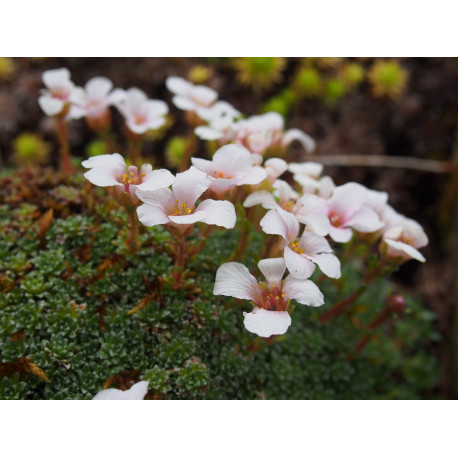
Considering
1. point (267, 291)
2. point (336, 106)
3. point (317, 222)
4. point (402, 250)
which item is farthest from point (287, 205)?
point (336, 106)

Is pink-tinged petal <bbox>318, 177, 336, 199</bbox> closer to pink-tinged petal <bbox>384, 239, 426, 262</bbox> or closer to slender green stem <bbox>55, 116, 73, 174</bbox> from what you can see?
pink-tinged petal <bbox>384, 239, 426, 262</bbox>

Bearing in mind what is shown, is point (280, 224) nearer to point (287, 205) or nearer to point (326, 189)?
point (287, 205)

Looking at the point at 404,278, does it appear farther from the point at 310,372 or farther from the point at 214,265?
the point at 214,265

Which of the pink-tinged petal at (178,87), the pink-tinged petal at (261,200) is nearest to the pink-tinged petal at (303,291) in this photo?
the pink-tinged petal at (261,200)

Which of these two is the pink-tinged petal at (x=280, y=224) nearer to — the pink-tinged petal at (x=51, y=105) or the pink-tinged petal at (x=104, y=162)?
the pink-tinged petal at (x=104, y=162)

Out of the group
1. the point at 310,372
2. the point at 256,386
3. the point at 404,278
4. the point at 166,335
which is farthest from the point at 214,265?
the point at 404,278

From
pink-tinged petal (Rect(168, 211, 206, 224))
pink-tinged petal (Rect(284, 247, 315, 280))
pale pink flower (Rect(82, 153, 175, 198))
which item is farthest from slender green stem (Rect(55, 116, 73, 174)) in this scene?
pink-tinged petal (Rect(284, 247, 315, 280))
